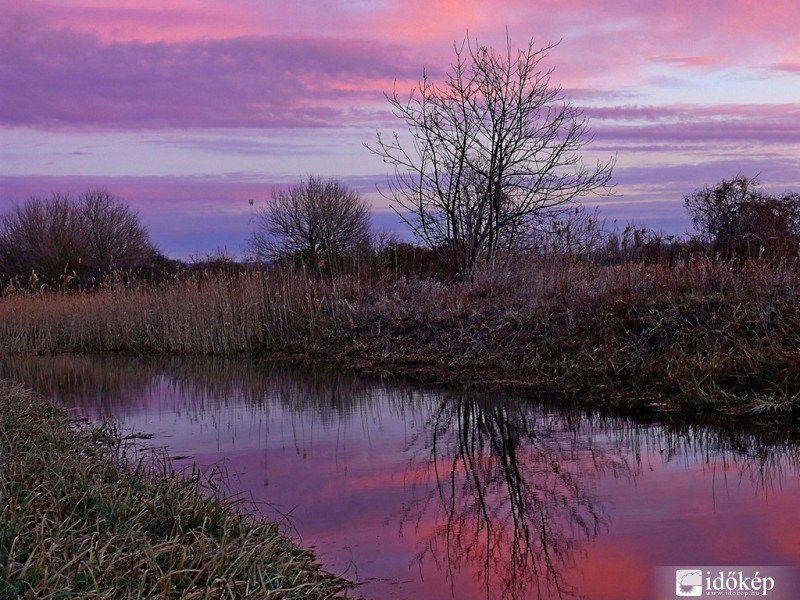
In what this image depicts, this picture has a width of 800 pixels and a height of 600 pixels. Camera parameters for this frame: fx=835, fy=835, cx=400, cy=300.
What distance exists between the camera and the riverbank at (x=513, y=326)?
886 centimetres

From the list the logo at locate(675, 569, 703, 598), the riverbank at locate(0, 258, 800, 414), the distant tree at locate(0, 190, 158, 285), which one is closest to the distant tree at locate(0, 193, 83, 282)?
the distant tree at locate(0, 190, 158, 285)

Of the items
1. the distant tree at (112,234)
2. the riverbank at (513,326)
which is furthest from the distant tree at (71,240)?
the riverbank at (513,326)

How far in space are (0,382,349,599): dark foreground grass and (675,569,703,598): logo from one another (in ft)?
5.40

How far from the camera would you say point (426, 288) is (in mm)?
15641

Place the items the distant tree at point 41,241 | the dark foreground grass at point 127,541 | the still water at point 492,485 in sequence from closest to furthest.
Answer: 1. the dark foreground grass at point 127,541
2. the still water at point 492,485
3. the distant tree at point 41,241

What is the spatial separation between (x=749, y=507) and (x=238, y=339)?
1296 centimetres

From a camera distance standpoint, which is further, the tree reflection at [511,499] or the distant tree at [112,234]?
the distant tree at [112,234]

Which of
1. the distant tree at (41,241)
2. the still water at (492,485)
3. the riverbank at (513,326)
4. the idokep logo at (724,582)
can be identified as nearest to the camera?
the idokep logo at (724,582)

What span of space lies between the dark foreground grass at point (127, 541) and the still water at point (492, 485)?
55 cm

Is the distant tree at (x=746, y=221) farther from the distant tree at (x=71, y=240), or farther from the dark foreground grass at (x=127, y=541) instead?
the distant tree at (x=71, y=240)

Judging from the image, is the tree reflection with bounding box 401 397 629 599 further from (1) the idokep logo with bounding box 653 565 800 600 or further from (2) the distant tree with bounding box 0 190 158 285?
(2) the distant tree with bounding box 0 190 158 285

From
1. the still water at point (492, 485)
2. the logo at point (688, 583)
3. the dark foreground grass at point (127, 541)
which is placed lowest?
the logo at point (688, 583)

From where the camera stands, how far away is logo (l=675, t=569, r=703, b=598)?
405cm

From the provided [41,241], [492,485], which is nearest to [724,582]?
[492,485]
